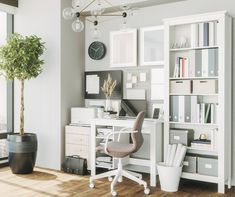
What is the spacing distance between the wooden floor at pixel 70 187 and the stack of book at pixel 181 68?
1482 mm

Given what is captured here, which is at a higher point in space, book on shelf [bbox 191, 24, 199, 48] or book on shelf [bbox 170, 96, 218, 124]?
book on shelf [bbox 191, 24, 199, 48]

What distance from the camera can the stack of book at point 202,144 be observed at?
4.14 m

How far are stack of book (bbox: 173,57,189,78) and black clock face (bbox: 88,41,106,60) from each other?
142cm

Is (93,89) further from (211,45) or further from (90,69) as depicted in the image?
(211,45)

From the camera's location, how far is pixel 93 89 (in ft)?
17.9

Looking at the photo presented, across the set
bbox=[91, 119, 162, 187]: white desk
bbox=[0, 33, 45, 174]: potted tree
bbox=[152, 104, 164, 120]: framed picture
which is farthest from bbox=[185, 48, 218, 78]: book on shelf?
bbox=[0, 33, 45, 174]: potted tree

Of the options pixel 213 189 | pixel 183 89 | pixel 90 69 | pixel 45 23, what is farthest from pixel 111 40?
pixel 213 189

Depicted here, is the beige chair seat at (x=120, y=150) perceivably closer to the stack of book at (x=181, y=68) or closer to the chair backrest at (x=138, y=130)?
the chair backrest at (x=138, y=130)

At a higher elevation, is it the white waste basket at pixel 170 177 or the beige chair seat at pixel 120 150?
the beige chair seat at pixel 120 150

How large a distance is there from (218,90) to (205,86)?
17 centimetres

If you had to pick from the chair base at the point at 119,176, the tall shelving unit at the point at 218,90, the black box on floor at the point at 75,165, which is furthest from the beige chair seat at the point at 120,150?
the black box on floor at the point at 75,165

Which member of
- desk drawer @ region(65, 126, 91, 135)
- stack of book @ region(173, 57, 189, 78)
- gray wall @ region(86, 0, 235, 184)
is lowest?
desk drawer @ region(65, 126, 91, 135)

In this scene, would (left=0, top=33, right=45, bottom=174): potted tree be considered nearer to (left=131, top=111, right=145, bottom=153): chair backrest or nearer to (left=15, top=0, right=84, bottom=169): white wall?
(left=15, top=0, right=84, bottom=169): white wall

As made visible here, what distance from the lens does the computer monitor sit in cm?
490
